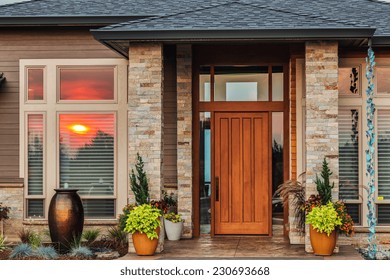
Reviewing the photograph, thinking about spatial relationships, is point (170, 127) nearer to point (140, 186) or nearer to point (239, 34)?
point (140, 186)

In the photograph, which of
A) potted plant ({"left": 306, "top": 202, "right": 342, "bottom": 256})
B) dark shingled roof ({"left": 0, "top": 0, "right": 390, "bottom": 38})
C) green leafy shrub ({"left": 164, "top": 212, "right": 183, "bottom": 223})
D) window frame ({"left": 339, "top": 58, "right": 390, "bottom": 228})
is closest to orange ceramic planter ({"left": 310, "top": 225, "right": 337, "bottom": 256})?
potted plant ({"left": 306, "top": 202, "right": 342, "bottom": 256})

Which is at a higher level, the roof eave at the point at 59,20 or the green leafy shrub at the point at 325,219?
the roof eave at the point at 59,20

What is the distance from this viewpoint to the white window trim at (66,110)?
49.4 ft

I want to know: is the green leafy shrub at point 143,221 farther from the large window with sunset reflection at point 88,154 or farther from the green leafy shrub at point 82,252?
the large window with sunset reflection at point 88,154

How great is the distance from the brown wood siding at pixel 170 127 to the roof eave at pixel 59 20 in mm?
1306

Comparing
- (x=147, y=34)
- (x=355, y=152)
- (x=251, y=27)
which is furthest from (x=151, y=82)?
(x=355, y=152)

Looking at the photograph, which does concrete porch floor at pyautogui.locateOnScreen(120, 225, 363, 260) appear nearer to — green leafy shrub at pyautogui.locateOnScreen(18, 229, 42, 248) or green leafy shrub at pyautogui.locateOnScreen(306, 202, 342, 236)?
green leafy shrub at pyautogui.locateOnScreen(306, 202, 342, 236)

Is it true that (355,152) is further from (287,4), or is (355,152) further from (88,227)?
(88,227)

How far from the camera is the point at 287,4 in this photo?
53.6 feet

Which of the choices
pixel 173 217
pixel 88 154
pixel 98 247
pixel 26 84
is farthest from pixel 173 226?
pixel 26 84

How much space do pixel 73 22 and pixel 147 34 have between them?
10.0ft

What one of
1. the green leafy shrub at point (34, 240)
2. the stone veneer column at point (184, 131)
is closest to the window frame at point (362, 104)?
the stone veneer column at point (184, 131)

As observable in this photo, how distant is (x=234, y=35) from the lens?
12328 mm

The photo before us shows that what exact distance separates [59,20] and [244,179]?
16.1 feet
